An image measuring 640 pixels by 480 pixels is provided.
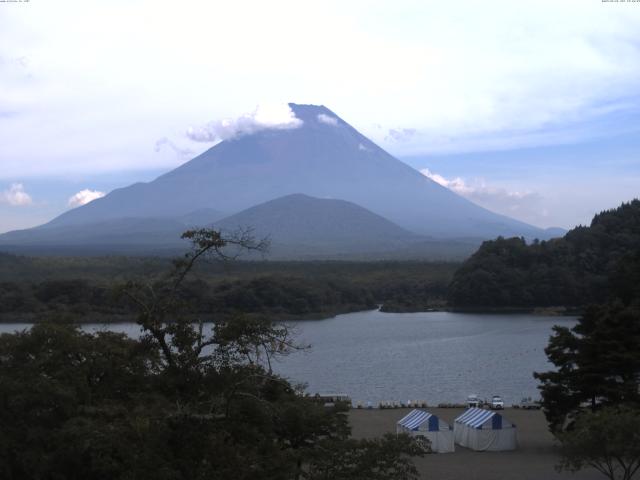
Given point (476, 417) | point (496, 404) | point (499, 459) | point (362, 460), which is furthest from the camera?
point (496, 404)

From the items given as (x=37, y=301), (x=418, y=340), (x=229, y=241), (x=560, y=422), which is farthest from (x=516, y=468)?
(x=37, y=301)

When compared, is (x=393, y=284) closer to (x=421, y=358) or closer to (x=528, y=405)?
(x=421, y=358)

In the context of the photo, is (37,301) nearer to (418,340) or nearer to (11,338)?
(418,340)

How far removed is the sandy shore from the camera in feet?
36.8

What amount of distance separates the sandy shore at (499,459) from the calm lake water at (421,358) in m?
2.00

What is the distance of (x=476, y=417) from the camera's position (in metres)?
13.5

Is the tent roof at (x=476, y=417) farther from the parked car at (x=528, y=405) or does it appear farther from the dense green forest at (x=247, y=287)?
the dense green forest at (x=247, y=287)

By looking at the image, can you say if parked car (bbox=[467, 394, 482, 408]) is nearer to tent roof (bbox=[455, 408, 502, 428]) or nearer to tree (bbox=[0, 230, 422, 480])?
tent roof (bbox=[455, 408, 502, 428])

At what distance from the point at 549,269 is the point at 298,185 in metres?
99.0

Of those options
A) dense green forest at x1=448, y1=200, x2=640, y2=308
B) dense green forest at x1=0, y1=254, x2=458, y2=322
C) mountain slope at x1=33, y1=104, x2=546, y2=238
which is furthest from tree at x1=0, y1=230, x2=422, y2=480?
mountain slope at x1=33, y1=104, x2=546, y2=238

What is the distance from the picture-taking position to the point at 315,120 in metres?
148

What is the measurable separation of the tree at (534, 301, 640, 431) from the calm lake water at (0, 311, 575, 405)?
14.9 feet

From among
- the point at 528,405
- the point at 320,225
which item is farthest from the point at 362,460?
the point at 320,225

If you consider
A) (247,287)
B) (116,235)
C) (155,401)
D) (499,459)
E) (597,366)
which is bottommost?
(499,459)
